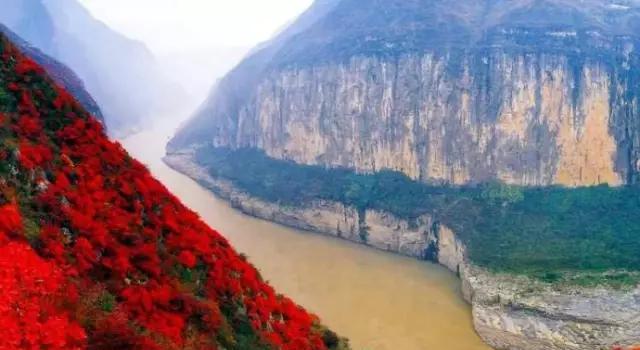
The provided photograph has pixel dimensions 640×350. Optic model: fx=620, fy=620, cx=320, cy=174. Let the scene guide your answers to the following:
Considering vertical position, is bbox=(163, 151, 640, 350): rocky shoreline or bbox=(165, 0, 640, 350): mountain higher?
bbox=(165, 0, 640, 350): mountain

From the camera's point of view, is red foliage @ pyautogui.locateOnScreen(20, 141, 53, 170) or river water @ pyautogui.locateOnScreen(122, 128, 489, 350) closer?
red foliage @ pyautogui.locateOnScreen(20, 141, 53, 170)

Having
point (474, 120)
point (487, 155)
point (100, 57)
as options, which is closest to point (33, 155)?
point (487, 155)

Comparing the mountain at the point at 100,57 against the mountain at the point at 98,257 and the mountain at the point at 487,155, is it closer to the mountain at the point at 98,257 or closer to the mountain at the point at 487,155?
the mountain at the point at 487,155

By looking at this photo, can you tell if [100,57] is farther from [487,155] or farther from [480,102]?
[487,155]

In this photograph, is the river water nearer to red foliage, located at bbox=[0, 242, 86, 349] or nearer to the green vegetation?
the green vegetation

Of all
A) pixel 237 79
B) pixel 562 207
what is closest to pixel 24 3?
pixel 237 79

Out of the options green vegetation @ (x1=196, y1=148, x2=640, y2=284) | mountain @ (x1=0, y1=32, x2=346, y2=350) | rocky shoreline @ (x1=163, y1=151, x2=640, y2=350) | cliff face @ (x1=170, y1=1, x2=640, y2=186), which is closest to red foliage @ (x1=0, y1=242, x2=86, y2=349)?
mountain @ (x1=0, y1=32, x2=346, y2=350)
